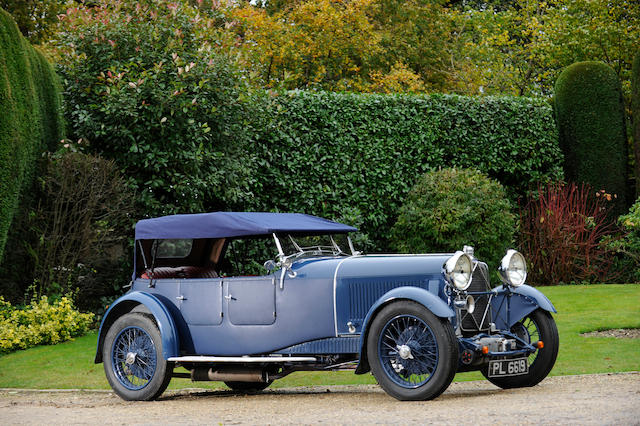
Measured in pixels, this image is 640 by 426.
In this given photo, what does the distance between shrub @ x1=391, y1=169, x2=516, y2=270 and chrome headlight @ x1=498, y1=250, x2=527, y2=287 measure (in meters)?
5.77

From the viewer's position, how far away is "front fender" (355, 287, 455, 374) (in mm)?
5652

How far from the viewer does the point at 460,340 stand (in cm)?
586

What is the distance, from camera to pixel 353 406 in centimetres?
581

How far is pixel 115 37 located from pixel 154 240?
5.00 m

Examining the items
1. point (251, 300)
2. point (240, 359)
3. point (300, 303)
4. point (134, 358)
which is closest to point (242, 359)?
point (240, 359)

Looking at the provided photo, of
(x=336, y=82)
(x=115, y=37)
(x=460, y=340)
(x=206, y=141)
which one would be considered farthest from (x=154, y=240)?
(x=336, y=82)

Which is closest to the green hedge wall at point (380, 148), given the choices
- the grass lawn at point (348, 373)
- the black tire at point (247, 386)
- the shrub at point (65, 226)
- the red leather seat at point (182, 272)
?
the shrub at point (65, 226)

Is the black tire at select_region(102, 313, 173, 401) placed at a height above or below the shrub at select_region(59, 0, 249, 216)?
below

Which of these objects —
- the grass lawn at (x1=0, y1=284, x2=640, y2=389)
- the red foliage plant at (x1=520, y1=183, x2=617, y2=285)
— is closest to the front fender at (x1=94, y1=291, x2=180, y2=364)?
the grass lawn at (x1=0, y1=284, x2=640, y2=389)

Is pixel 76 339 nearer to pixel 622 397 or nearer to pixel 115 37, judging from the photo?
pixel 115 37

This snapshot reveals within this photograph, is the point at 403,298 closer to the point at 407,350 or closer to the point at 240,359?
the point at 407,350

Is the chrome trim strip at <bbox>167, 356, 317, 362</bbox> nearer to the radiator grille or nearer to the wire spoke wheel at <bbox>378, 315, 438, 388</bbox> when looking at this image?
the wire spoke wheel at <bbox>378, 315, 438, 388</bbox>

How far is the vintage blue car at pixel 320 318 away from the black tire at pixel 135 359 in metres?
0.01

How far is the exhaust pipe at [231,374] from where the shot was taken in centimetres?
664
